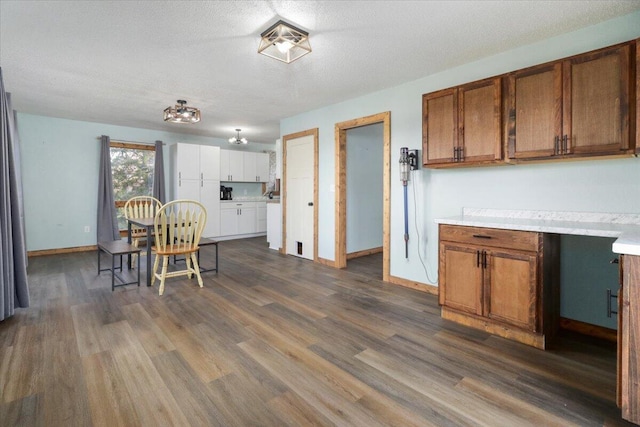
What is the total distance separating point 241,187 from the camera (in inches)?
317

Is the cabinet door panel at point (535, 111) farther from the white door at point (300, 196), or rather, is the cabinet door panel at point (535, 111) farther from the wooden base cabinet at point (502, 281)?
the white door at point (300, 196)

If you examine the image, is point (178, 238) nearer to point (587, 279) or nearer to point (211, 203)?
point (211, 203)

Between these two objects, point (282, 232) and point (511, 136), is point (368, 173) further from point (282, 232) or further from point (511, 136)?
point (511, 136)

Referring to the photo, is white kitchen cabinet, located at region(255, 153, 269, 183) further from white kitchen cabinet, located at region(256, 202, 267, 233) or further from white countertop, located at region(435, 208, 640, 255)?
white countertop, located at region(435, 208, 640, 255)

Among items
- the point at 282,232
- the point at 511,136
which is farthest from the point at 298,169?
the point at 511,136

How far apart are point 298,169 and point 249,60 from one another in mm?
2392

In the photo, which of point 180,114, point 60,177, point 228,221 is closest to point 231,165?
point 228,221

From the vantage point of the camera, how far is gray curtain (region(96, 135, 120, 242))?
5.89 meters

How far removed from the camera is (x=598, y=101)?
2.16 m

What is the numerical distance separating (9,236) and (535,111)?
4.54 m

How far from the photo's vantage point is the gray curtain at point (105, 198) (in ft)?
19.3

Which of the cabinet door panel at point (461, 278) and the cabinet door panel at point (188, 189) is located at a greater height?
the cabinet door panel at point (188, 189)

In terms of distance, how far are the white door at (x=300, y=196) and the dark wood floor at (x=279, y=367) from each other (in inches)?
76.8

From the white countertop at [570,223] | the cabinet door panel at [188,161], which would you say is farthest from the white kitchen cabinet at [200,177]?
the white countertop at [570,223]
